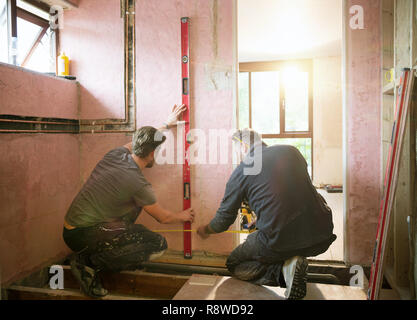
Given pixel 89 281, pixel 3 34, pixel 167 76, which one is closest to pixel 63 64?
pixel 3 34

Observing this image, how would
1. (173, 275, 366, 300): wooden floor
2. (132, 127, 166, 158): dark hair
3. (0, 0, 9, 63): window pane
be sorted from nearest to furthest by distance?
(173, 275, 366, 300): wooden floor → (132, 127, 166, 158): dark hair → (0, 0, 9, 63): window pane

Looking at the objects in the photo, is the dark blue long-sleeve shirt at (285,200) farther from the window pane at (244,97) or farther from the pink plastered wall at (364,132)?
the window pane at (244,97)

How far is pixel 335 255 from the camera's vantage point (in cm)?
272

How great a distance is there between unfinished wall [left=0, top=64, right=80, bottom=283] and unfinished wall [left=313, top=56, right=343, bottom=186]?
4894 mm

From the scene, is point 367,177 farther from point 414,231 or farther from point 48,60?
point 48,60

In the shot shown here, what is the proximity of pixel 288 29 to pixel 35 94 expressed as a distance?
367 cm

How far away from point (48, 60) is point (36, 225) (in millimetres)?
1534

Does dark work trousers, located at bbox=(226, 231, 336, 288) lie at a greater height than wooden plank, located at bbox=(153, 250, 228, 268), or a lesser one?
greater

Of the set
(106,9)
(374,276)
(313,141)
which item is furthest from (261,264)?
(313,141)

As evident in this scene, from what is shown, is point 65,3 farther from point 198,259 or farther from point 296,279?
point 296,279

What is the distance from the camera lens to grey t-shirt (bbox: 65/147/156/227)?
85.4 inches

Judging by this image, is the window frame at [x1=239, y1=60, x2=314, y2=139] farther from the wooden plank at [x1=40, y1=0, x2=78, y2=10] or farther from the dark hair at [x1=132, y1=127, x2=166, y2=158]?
the dark hair at [x1=132, y1=127, x2=166, y2=158]

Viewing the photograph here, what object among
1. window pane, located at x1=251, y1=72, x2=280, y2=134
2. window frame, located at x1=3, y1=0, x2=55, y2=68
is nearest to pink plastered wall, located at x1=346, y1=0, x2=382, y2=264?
window frame, located at x1=3, y1=0, x2=55, y2=68

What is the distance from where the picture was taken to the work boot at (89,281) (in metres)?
2.02
